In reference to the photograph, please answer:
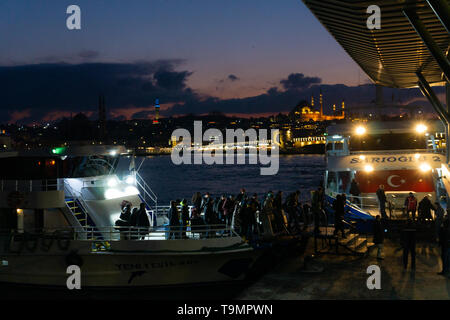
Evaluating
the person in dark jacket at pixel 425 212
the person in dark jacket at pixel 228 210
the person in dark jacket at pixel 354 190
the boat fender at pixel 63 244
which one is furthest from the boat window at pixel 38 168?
the person in dark jacket at pixel 354 190

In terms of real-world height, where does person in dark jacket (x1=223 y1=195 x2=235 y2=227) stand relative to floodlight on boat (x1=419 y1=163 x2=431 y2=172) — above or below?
below

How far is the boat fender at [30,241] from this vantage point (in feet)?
35.7

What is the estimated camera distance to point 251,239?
11906 millimetres

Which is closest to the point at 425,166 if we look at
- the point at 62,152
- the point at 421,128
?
the point at 421,128

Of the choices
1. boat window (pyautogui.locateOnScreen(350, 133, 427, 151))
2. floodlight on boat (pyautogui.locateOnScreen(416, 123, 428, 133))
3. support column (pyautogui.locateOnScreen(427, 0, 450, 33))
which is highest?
support column (pyautogui.locateOnScreen(427, 0, 450, 33))

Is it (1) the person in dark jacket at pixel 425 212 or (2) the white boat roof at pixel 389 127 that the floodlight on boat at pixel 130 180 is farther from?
(2) the white boat roof at pixel 389 127

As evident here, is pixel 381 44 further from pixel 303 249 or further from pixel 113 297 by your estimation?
pixel 113 297

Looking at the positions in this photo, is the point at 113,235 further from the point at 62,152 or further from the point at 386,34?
the point at 386,34

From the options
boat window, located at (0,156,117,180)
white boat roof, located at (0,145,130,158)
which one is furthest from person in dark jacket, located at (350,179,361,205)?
boat window, located at (0,156,117,180)

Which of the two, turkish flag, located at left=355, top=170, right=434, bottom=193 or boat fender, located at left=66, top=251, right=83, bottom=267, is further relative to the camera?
turkish flag, located at left=355, top=170, right=434, bottom=193

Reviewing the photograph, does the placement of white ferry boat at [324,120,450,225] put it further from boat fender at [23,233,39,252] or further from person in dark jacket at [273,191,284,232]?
boat fender at [23,233,39,252]

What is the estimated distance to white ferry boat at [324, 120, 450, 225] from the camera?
708 inches

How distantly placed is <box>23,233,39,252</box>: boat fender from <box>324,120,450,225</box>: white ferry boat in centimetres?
1005
